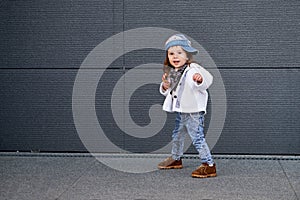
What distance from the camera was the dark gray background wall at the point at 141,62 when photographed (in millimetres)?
6297

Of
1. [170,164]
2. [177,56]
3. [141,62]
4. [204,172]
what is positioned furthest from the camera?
[141,62]

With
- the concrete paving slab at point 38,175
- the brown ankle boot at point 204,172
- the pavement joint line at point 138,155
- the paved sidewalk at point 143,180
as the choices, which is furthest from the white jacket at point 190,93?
the concrete paving slab at point 38,175

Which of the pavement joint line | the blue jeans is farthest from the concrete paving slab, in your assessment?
the blue jeans

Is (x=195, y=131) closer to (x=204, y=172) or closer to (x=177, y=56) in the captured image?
(x=204, y=172)

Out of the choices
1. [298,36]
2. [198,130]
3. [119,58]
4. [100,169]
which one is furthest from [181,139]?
[298,36]

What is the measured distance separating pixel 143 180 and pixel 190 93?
3.13 feet

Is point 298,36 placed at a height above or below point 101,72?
above

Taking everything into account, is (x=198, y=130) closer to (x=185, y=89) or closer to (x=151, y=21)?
(x=185, y=89)

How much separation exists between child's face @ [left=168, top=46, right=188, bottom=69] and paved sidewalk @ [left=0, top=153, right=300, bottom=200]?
43.0 inches

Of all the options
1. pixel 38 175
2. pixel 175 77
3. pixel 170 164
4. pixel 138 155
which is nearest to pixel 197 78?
pixel 175 77

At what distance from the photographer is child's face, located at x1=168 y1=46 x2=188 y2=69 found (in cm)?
558

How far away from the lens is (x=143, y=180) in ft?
17.6

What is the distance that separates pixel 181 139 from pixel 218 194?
1047mm

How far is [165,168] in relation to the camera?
5.82 meters
